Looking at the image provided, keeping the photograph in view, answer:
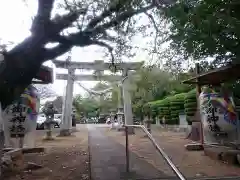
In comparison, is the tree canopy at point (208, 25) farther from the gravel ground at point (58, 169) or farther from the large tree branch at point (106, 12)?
the gravel ground at point (58, 169)

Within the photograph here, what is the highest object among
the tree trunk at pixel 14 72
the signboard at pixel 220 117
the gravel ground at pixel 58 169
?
the tree trunk at pixel 14 72

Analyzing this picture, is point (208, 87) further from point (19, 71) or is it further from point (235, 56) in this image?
point (19, 71)

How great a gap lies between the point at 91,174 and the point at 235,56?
372 cm

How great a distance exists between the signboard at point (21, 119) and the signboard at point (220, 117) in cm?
513

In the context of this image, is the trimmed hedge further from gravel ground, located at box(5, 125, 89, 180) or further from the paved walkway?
gravel ground, located at box(5, 125, 89, 180)

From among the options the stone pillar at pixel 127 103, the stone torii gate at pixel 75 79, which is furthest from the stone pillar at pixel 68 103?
the stone pillar at pixel 127 103

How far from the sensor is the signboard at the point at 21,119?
8984mm

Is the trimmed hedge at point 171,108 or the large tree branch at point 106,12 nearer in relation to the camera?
the large tree branch at point 106,12

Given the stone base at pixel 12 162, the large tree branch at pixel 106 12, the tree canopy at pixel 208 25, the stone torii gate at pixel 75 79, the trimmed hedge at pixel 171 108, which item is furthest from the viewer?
the stone torii gate at pixel 75 79

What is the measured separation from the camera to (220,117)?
333 inches

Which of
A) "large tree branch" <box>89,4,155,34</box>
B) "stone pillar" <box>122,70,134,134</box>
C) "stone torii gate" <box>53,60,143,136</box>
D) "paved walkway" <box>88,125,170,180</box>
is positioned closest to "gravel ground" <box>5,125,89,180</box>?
"paved walkway" <box>88,125,170,180</box>

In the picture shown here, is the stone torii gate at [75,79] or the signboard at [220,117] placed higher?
the stone torii gate at [75,79]

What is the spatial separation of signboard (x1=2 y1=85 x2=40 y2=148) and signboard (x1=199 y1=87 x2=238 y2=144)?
5.13m

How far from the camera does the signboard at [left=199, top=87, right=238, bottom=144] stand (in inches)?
333
